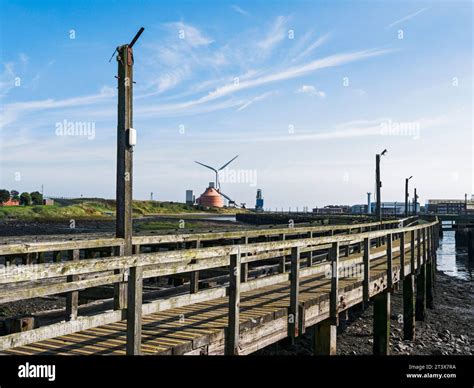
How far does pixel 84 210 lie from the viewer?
107m

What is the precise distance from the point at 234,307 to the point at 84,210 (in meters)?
105

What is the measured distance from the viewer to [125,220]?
7.59m

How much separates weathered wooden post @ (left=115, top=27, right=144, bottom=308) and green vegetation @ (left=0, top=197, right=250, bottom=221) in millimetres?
77385

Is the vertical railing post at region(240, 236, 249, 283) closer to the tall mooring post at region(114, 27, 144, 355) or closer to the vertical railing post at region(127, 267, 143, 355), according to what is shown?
the tall mooring post at region(114, 27, 144, 355)

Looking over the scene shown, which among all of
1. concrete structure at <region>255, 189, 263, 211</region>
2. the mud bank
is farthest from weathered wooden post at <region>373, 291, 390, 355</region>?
concrete structure at <region>255, 189, 263, 211</region>

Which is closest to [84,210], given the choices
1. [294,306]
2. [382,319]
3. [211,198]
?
[211,198]

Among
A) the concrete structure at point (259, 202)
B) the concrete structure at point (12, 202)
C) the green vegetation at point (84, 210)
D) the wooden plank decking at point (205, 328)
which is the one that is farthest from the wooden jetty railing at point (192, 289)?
the concrete structure at point (259, 202)

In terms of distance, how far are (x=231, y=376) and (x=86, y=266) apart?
2.26 meters

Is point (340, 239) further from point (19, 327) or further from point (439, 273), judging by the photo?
point (439, 273)

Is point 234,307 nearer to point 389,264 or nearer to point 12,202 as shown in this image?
point 389,264

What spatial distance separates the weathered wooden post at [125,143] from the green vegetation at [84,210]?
7739 cm

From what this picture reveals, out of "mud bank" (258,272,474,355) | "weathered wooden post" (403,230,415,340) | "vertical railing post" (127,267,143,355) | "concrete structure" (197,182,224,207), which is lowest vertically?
"mud bank" (258,272,474,355)

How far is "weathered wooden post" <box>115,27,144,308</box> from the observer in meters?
7.45

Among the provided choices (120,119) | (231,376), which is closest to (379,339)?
(231,376)
